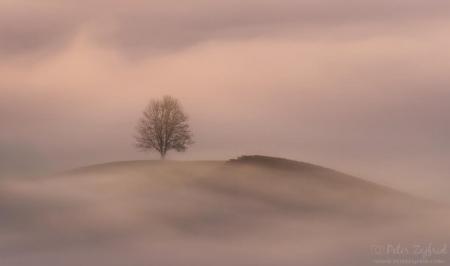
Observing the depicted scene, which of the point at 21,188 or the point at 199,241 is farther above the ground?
the point at 21,188

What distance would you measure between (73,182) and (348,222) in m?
25.2

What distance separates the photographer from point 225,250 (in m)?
52.7

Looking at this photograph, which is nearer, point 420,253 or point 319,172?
point 420,253

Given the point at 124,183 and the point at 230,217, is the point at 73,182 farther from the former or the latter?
the point at 230,217

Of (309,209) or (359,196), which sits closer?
(309,209)

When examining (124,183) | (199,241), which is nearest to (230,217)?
(199,241)

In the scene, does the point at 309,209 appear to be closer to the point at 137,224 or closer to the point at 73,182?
the point at 137,224

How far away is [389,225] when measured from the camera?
59.6 metres

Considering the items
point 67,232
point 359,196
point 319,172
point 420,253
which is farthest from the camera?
point 319,172

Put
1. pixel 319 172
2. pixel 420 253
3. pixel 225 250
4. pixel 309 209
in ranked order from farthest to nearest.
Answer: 1. pixel 319 172
2. pixel 309 209
3. pixel 225 250
4. pixel 420 253

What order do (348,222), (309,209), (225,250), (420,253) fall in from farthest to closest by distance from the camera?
(309,209)
(348,222)
(225,250)
(420,253)

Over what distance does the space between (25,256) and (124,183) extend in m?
20.4

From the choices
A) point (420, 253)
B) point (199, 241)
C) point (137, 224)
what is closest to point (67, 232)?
point (137, 224)

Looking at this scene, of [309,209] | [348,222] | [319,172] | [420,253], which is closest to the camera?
[420,253]
